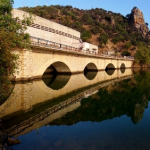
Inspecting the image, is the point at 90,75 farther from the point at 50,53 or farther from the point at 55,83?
the point at 55,83

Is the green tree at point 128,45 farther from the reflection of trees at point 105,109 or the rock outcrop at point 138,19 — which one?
the reflection of trees at point 105,109

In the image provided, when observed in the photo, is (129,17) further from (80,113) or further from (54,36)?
(80,113)

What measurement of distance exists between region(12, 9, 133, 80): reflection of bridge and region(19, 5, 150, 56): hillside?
99.3ft

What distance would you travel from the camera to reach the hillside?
6788 cm

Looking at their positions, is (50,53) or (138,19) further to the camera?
(138,19)

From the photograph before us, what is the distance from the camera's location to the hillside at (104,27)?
67.9 m

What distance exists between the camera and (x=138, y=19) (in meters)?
92.6

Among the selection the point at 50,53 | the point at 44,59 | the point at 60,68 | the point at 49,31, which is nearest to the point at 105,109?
the point at 44,59

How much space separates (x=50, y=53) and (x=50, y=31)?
7726mm

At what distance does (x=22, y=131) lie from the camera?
5.70 metres

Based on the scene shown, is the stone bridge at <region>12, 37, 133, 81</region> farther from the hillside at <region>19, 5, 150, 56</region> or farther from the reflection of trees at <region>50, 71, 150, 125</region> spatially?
the hillside at <region>19, 5, 150, 56</region>

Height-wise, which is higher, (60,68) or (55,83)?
(60,68)

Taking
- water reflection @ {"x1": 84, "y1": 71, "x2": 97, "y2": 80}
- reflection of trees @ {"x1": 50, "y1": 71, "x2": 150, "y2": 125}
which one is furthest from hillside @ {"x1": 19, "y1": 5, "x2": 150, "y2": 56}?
reflection of trees @ {"x1": 50, "y1": 71, "x2": 150, "y2": 125}

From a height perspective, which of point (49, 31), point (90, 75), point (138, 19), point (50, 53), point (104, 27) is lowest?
point (90, 75)
